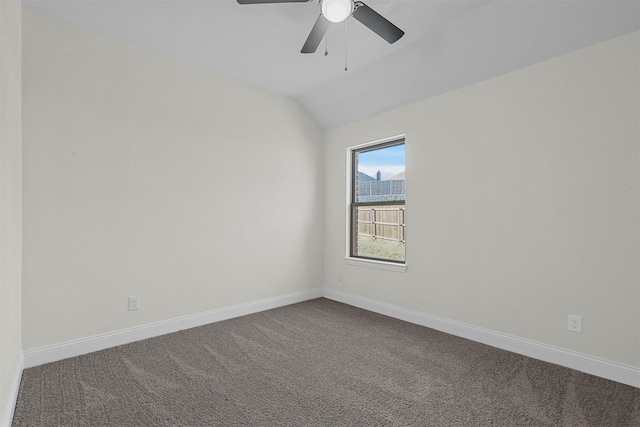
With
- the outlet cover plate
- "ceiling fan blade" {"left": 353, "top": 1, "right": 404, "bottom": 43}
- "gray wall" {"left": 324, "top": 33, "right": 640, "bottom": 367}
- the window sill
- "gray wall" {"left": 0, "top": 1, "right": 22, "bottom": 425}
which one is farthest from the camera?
the window sill

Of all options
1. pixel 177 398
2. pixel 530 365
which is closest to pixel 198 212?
pixel 177 398

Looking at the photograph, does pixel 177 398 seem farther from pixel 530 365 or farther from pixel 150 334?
pixel 530 365

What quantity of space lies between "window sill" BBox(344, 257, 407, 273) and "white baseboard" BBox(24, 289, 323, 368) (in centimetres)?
84

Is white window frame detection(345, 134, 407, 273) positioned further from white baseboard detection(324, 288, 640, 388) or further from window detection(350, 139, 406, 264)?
white baseboard detection(324, 288, 640, 388)

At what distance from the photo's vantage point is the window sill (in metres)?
3.54

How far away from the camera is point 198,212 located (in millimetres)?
3295

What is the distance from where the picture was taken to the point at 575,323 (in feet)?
7.82

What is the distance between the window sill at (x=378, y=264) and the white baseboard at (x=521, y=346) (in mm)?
412

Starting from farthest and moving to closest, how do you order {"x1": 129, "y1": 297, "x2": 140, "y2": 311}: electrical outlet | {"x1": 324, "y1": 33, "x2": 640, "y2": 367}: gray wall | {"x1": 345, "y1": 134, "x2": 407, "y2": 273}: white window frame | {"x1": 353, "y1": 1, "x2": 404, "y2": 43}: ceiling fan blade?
{"x1": 345, "y1": 134, "x2": 407, "y2": 273}: white window frame → {"x1": 129, "y1": 297, "x2": 140, "y2": 311}: electrical outlet → {"x1": 324, "y1": 33, "x2": 640, "y2": 367}: gray wall → {"x1": 353, "y1": 1, "x2": 404, "y2": 43}: ceiling fan blade

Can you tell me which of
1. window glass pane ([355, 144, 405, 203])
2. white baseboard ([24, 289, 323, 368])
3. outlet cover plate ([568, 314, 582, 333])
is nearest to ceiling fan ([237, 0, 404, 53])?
window glass pane ([355, 144, 405, 203])

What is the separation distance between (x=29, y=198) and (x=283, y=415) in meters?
2.37

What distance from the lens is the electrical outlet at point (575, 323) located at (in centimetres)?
237

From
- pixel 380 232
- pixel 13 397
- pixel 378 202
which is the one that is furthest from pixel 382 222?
pixel 13 397

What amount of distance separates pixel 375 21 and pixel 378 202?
2.21m
